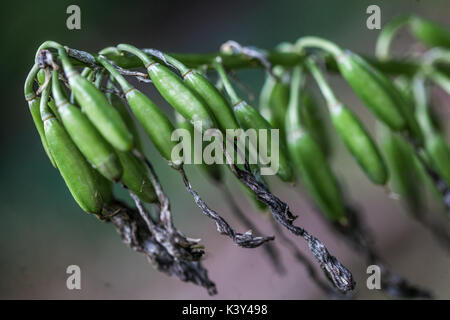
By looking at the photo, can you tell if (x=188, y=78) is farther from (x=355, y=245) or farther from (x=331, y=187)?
(x=355, y=245)

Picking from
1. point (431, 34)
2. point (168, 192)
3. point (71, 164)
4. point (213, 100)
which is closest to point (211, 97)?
point (213, 100)

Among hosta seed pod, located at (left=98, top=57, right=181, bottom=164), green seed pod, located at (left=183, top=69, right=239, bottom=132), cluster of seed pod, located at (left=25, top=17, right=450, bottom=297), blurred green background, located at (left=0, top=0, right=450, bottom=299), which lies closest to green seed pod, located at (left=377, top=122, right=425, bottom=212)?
cluster of seed pod, located at (left=25, top=17, right=450, bottom=297)

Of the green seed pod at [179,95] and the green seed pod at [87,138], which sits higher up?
the green seed pod at [179,95]

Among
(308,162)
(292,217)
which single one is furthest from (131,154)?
(308,162)

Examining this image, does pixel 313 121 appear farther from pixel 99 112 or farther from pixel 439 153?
pixel 99 112

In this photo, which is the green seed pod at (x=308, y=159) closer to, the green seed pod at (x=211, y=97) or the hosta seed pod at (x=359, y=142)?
the hosta seed pod at (x=359, y=142)

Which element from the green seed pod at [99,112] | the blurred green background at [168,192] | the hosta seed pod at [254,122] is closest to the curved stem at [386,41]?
the hosta seed pod at [254,122]

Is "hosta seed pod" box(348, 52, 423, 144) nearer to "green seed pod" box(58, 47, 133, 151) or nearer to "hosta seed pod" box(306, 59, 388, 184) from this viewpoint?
"hosta seed pod" box(306, 59, 388, 184)

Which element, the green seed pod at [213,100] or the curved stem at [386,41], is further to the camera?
the curved stem at [386,41]
